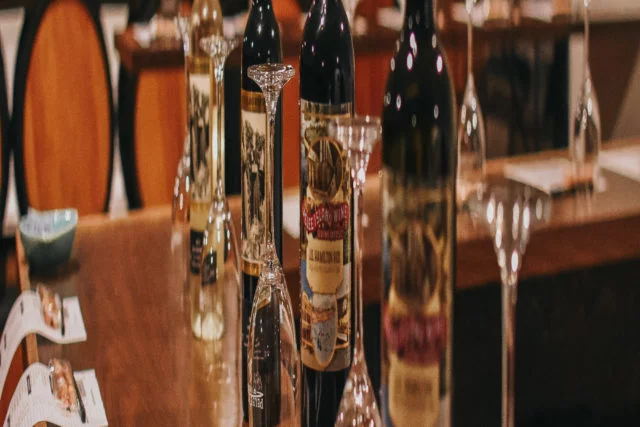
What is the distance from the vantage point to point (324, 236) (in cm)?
84

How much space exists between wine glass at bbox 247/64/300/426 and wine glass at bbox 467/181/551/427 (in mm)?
221

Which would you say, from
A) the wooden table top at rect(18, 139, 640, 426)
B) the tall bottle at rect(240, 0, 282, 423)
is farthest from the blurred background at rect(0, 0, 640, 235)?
the tall bottle at rect(240, 0, 282, 423)

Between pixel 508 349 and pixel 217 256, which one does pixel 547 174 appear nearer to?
pixel 217 256

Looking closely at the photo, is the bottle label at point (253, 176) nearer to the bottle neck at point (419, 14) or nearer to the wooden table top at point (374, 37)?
the bottle neck at point (419, 14)

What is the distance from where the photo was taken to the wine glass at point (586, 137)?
4.91ft

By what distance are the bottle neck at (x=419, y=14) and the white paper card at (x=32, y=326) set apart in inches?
21.8

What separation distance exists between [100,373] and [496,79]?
249cm

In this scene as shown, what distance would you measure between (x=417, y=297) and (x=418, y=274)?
0.06ft

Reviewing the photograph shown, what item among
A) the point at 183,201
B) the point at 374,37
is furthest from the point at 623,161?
the point at 374,37

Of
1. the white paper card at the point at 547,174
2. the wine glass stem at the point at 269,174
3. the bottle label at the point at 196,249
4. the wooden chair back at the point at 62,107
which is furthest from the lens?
the wooden chair back at the point at 62,107

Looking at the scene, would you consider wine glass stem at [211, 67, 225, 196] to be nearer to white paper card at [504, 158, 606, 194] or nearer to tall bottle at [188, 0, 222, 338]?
tall bottle at [188, 0, 222, 338]

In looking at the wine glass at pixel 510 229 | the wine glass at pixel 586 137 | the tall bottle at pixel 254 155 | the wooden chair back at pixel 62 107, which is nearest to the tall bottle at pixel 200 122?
the tall bottle at pixel 254 155

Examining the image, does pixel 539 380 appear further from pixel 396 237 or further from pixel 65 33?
pixel 65 33

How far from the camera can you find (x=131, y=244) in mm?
1377
